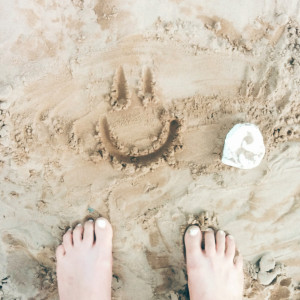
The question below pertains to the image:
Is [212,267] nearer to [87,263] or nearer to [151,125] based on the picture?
[87,263]

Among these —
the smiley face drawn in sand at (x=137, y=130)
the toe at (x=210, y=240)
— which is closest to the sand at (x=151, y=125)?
the smiley face drawn in sand at (x=137, y=130)

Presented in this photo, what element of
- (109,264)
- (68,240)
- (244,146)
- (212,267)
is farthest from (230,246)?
(68,240)

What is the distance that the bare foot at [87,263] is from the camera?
7.54ft

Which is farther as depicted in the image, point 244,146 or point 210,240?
point 210,240

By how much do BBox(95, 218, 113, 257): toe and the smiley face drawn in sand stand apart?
0.47 metres

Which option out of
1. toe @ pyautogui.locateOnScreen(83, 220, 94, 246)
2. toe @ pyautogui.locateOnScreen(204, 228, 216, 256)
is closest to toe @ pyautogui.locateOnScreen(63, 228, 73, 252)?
toe @ pyautogui.locateOnScreen(83, 220, 94, 246)

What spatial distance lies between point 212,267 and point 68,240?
115 centimetres

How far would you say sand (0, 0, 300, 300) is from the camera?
7.08 feet

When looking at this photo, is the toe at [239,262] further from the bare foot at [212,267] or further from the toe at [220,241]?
the toe at [220,241]

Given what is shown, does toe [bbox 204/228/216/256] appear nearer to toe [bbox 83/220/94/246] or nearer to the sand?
the sand

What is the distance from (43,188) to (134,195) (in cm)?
69

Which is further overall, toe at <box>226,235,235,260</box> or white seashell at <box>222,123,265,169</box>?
toe at <box>226,235,235,260</box>

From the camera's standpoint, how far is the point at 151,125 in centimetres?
223

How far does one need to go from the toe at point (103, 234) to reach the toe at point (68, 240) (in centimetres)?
21
